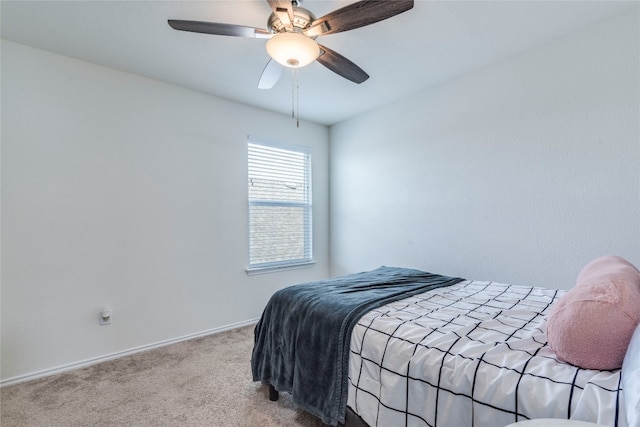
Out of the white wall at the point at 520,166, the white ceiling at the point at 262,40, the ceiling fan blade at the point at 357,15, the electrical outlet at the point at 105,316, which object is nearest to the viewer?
the ceiling fan blade at the point at 357,15

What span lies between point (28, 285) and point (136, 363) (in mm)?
950

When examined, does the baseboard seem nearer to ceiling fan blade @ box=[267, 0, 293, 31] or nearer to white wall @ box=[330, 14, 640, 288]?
white wall @ box=[330, 14, 640, 288]

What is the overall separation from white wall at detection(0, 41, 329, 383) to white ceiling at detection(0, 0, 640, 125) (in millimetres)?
267

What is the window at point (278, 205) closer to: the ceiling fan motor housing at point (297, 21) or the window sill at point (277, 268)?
the window sill at point (277, 268)

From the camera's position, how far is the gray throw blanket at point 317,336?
56.6 inches

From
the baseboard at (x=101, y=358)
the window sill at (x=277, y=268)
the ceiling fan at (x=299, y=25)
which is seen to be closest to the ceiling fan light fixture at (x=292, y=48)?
the ceiling fan at (x=299, y=25)

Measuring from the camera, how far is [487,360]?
3.38ft

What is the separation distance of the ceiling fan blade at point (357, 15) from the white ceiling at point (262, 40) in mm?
320

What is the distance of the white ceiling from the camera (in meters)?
1.79

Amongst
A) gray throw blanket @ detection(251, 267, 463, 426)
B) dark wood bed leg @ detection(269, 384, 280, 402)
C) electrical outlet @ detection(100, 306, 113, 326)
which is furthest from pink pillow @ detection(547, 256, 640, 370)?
electrical outlet @ detection(100, 306, 113, 326)

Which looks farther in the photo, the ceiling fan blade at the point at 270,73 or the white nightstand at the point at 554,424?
the ceiling fan blade at the point at 270,73

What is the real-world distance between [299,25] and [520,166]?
191cm

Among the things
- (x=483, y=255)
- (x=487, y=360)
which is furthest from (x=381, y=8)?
(x=483, y=255)

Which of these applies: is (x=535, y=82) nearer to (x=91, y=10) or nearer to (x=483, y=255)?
(x=483, y=255)
